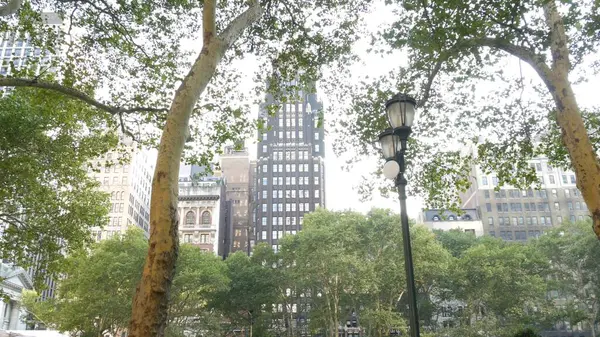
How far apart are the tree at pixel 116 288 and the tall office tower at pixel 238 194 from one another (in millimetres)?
68717

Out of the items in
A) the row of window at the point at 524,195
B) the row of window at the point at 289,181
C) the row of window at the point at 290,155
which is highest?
the row of window at the point at 290,155

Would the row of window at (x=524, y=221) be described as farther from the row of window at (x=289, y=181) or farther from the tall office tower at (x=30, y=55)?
the tall office tower at (x=30, y=55)

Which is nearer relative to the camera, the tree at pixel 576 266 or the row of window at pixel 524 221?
the tree at pixel 576 266

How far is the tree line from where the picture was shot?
108 feet

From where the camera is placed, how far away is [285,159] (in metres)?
109

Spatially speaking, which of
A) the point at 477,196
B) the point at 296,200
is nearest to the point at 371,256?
the point at 477,196

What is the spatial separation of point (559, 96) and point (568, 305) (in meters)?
38.3

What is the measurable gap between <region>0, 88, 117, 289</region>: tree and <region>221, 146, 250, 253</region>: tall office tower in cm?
8734

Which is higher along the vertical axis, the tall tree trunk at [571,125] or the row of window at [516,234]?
the row of window at [516,234]

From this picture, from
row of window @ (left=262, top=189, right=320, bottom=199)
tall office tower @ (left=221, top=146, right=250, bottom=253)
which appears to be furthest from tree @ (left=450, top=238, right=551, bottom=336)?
tall office tower @ (left=221, top=146, right=250, bottom=253)

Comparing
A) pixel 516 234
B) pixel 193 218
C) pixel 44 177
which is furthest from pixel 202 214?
pixel 44 177

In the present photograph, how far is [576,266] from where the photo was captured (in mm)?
43594

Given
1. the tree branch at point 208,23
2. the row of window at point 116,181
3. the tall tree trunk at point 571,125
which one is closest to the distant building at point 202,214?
the row of window at point 116,181

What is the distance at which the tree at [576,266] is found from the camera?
133 ft
